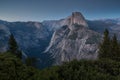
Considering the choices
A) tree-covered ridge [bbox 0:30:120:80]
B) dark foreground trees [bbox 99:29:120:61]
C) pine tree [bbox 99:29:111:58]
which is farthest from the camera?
pine tree [bbox 99:29:111:58]

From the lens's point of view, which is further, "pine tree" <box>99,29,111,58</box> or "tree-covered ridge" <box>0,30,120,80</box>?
"pine tree" <box>99,29,111,58</box>

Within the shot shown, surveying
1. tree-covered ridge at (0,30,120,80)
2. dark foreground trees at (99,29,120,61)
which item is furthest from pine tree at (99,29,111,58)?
tree-covered ridge at (0,30,120,80)

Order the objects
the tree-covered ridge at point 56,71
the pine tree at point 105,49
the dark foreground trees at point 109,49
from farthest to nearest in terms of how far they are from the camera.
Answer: the pine tree at point 105,49, the dark foreground trees at point 109,49, the tree-covered ridge at point 56,71

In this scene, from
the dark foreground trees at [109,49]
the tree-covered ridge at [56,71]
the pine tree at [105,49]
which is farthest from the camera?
the pine tree at [105,49]

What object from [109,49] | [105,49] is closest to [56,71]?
[109,49]

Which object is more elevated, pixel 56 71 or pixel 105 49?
pixel 56 71

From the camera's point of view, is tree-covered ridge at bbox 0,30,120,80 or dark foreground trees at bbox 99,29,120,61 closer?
tree-covered ridge at bbox 0,30,120,80

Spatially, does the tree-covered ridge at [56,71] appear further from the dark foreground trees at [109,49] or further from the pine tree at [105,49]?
the pine tree at [105,49]

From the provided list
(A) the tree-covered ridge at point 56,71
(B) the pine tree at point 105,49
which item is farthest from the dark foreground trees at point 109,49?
(A) the tree-covered ridge at point 56,71

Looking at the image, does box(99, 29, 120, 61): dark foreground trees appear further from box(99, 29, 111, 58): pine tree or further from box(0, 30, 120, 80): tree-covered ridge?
box(0, 30, 120, 80): tree-covered ridge

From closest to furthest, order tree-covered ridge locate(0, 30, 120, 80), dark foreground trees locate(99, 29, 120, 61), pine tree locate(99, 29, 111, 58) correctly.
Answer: tree-covered ridge locate(0, 30, 120, 80) < dark foreground trees locate(99, 29, 120, 61) < pine tree locate(99, 29, 111, 58)

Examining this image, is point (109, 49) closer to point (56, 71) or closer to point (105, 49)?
point (105, 49)
